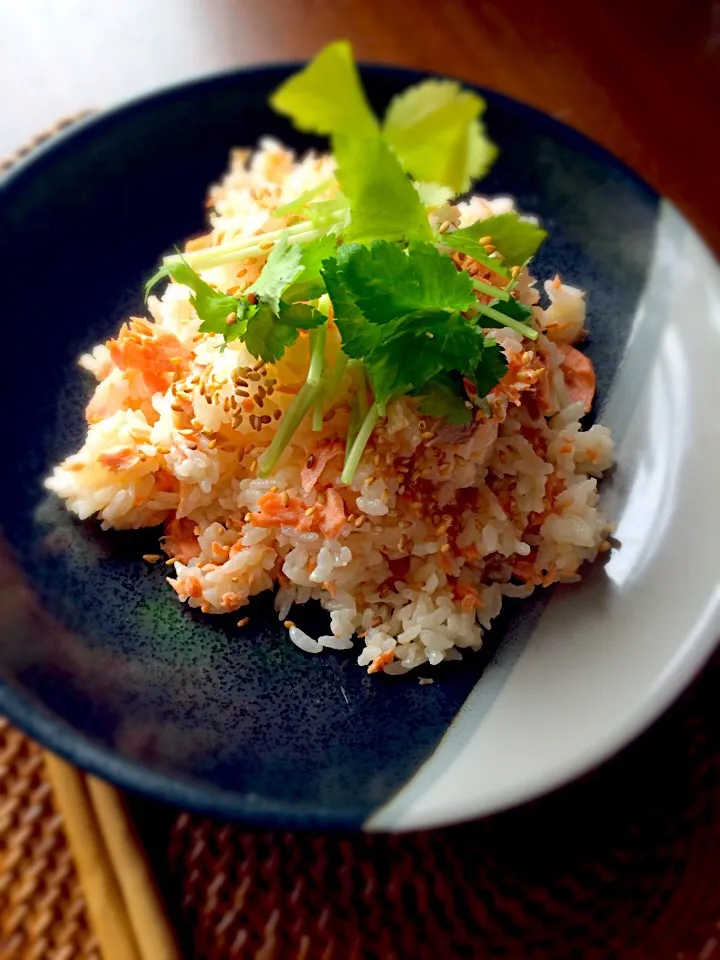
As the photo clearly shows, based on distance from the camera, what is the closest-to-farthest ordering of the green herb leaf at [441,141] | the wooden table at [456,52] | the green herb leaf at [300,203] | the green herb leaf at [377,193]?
the green herb leaf at [377,193] < the green herb leaf at [441,141] < the green herb leaf at [300,203] < the wooden table at [456,52]

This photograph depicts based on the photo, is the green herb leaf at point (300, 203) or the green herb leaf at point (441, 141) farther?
the green herb leaf at point (300, 203)

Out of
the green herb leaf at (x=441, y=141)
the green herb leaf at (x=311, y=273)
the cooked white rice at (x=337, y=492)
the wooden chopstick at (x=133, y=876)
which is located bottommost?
the wooden chopstick at (x=133, y=876)

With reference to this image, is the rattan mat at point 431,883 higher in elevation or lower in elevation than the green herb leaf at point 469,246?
lower

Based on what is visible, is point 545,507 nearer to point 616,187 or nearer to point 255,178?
point 616,187

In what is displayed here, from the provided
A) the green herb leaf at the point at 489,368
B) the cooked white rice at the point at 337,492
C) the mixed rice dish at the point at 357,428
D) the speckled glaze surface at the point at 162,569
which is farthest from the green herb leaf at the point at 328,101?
the speckled glaze surface at the point at 162,569

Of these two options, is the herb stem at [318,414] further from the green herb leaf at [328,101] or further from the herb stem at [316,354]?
the green herb leaf at [328,101]

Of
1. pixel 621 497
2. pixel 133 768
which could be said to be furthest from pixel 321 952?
pixel 621 497

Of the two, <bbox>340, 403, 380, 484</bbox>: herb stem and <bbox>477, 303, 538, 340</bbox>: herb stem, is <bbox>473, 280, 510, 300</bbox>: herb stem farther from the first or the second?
<bbox>340, 403, 380, 484</bbox>: herb stem

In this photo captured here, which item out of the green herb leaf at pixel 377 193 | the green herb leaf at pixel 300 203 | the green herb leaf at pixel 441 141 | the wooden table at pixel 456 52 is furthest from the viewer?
the wooden table at pixel 456 52
